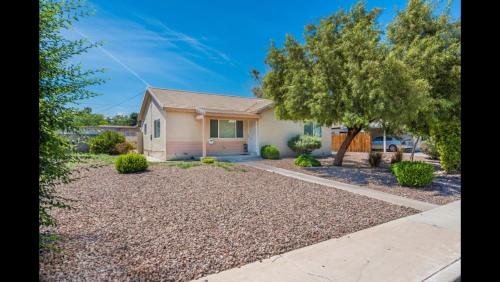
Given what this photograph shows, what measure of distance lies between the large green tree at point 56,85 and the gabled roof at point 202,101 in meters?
11.5

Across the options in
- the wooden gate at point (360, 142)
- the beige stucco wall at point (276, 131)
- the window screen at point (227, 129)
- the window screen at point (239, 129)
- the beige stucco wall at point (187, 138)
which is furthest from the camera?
the wooden gate at point (360, 142)

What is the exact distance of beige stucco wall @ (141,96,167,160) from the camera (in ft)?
49.3

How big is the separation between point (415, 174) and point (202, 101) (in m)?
13.0

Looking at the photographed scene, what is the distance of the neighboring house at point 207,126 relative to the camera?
49.0 ft

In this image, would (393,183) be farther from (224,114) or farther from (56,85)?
(56,85)

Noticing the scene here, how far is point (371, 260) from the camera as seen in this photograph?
3.68m

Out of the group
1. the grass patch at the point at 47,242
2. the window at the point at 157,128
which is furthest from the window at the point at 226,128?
the grass patch at the point at 47,242

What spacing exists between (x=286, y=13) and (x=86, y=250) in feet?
44.8

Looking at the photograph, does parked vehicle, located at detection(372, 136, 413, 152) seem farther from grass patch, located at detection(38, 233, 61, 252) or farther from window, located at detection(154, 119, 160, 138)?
grass patch, located at detection(38, 233, 61, 252)

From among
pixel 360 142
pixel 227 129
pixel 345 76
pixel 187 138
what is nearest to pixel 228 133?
pixel 227 129

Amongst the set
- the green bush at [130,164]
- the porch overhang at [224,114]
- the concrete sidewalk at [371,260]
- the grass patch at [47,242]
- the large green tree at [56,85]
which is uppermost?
the porch overhang at [224,114]

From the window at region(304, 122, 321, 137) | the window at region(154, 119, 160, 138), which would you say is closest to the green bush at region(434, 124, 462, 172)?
the window at region(304, 122, 321, 137)

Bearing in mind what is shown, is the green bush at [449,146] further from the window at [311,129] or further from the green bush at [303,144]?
the window at [311,129]
